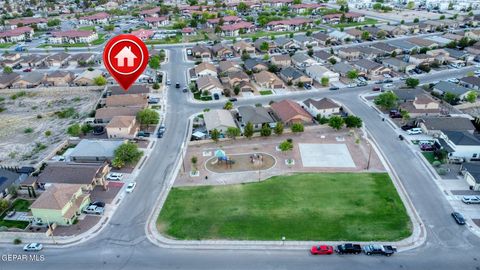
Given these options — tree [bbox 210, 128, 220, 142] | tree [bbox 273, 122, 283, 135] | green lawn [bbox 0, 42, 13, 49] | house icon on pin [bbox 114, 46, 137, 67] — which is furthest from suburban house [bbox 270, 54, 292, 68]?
green lawn [bbox 0, 42, 13, 49]

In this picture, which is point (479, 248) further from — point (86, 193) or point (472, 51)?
point (472, 51)

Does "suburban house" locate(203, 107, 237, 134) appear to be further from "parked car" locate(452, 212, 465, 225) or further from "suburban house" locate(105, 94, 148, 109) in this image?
"parked car" locate(452, 212, 465, 225)

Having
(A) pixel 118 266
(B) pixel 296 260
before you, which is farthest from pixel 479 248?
(A) pixel 118 266

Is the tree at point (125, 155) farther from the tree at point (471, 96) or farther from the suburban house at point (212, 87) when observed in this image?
A: the tree at point (471, 96)

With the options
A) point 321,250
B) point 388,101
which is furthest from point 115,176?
point 388,101

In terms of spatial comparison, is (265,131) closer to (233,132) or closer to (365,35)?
(233,132)
